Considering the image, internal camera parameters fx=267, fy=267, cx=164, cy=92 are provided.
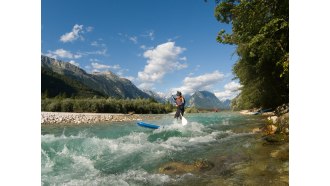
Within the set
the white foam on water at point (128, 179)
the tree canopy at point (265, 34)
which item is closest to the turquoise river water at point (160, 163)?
the white foam on water at point (128, 179)

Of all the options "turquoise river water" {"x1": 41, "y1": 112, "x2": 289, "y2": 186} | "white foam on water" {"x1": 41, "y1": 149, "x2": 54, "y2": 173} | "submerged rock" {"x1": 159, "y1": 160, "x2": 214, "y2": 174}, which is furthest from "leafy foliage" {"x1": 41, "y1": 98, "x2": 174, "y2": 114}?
"submerged rock" {"x1": 159, "y1": 160, "x2": 214, "y2": 174}

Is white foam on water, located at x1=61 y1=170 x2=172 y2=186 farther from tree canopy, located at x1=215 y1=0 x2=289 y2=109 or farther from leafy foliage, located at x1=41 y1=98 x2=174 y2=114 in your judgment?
leafy foliage, located at x1=41 y1=98 x2=174 y2=114

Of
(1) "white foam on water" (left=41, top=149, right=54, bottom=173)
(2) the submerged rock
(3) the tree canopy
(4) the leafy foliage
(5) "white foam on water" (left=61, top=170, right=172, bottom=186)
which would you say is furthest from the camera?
(4) the leafy foliage

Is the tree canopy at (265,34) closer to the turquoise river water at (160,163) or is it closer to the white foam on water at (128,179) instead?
the turquoise river water at (160,163)

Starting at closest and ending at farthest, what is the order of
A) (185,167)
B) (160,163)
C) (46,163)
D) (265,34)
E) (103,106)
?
(185,167), (160,163), (46,163), (265,34), (103,106)

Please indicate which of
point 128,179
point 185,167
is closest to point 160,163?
point 185,167

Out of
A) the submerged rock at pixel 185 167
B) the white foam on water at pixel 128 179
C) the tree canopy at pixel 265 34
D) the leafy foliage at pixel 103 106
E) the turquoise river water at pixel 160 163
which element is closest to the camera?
the turquoise river water at pixel 160 163

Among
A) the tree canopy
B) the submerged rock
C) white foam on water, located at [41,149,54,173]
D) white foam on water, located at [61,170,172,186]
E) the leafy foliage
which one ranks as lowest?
white foam on water, located at [41,149,54,173]

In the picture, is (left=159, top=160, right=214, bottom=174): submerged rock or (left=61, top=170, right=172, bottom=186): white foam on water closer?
(left=61, top=170, right=172, bottom=186): white foam on water

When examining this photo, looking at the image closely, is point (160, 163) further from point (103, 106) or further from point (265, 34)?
point (103, 106)
